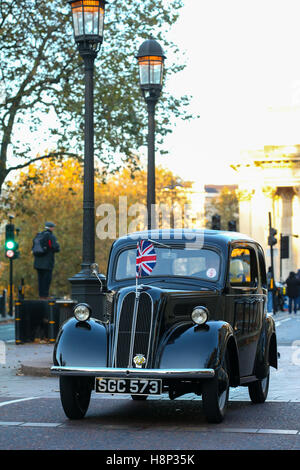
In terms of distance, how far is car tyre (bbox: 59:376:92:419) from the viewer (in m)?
9.53

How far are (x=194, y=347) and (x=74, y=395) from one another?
1.25 metres

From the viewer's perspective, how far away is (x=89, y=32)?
1566 centimetres

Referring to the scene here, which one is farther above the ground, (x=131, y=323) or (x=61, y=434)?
(x=131, y=323)

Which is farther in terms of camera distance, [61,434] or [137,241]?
[137,241]

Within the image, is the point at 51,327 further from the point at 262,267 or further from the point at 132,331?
the point at 132,331

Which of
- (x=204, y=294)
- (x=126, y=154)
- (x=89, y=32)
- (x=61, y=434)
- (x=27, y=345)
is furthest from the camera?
(x=126, y=154)

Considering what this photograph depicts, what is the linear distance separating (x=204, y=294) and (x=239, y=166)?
2516 inches

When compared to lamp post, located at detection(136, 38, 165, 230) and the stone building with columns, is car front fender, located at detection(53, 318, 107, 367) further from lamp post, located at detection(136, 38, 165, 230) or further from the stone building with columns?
the stone building with columns

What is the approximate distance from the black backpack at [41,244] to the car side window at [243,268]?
10326 millimetres

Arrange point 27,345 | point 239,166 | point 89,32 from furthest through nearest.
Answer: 1. point 239,166
2. point 27,345
3. point 89,32

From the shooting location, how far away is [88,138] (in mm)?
15516

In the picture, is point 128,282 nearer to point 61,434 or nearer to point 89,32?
point 61,434

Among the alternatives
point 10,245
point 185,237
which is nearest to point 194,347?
point 185,237
